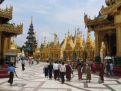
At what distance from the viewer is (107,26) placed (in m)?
27.8

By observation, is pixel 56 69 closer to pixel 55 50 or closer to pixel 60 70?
pixel 60 70

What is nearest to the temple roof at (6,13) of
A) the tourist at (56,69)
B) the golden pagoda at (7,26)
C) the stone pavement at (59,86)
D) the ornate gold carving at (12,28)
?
the golden pagoda at (7,26)

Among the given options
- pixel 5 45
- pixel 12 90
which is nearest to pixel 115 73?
pixel 12 90

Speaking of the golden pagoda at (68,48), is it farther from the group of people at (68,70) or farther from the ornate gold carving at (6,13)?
the group of people at (68,70)

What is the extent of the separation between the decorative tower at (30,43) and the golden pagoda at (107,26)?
5778cm

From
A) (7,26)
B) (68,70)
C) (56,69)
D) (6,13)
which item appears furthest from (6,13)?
(68,70)

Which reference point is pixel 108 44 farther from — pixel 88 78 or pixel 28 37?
pixel 28 37

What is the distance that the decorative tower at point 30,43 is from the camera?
292ft

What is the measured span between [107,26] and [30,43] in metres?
65.2

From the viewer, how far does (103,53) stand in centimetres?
3412

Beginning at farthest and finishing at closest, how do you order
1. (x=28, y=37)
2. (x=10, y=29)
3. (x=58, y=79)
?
1. (x=28, y=37)
2. (x=10, y=29)
3. (x=58, y=79)

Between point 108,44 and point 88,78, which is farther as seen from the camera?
point 108,44

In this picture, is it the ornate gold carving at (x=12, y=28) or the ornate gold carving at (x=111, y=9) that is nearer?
the ornate gold carving at (x=111, y=9)

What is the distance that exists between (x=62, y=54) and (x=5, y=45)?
16.7 meters
